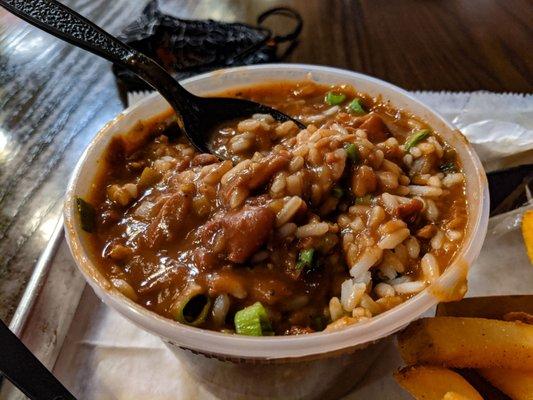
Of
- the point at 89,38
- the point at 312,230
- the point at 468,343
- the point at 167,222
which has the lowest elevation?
the point at 468,343

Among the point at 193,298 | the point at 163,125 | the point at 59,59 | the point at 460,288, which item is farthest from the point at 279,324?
the point at 59,59

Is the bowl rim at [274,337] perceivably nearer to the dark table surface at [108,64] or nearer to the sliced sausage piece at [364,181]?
the sliced sausage piece at [364,181]

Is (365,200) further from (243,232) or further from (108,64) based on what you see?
(108,64)

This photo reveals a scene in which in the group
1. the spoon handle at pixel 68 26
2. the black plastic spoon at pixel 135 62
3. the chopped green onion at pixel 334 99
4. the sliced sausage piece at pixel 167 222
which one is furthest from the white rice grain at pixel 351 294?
the spoon handle at pixel 68 26

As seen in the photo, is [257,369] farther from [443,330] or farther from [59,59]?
[59,59]

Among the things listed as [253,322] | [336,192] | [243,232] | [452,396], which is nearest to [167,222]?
[243,232]

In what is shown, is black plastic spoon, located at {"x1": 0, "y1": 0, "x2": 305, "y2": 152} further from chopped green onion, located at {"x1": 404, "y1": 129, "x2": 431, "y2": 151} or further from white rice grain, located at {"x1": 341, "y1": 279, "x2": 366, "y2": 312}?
white rice grain, located at {"x1": 341, "y1": 279, "x2": 366, "y2": 312}
